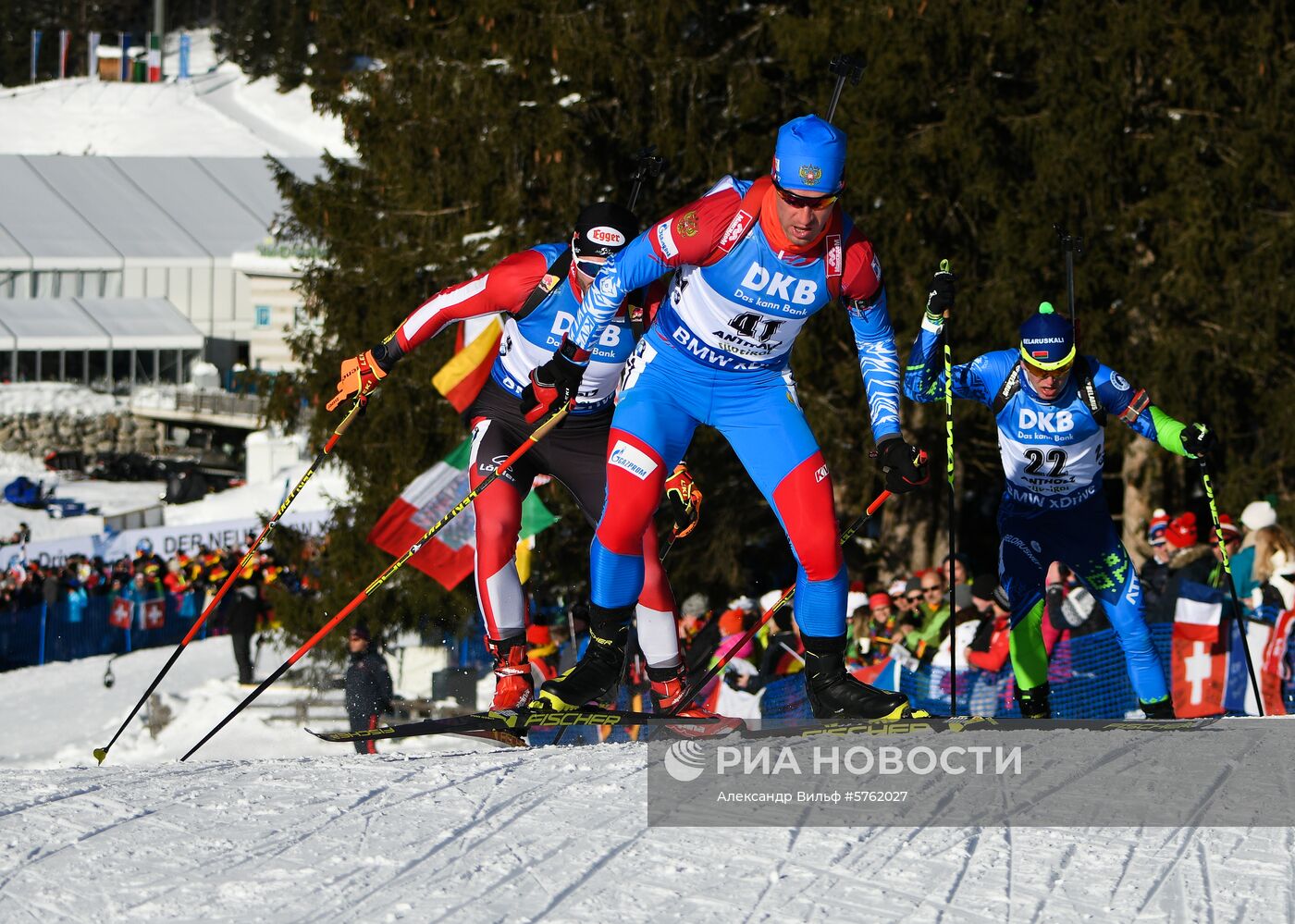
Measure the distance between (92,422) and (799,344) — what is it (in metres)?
40.3

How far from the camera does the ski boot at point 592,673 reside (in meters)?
6.83

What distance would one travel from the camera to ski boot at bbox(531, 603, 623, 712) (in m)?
6.83

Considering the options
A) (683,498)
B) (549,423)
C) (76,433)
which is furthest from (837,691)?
(76,433)

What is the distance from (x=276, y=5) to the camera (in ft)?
355

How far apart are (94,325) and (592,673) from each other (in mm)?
58316

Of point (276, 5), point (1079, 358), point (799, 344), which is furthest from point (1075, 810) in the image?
point (276, 5)

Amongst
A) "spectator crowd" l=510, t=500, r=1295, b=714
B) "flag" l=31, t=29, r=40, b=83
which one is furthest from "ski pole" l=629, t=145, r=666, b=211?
"flag" l=31, t=29, r=40, b=83

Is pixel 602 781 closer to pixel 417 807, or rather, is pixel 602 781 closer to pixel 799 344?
pixel 417 807

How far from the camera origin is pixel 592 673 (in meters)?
6.88

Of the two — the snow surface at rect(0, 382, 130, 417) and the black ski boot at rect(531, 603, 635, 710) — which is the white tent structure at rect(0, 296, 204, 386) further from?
the black ski boot at rect(531, 603, 635, 710)

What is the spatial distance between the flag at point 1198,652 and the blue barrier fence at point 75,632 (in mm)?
14667

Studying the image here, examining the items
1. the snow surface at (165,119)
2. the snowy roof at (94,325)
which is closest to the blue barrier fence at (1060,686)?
the snowy roof at (94,325)

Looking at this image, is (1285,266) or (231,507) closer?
(1285,266)

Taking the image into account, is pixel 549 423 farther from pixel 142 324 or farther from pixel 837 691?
pixel 142 324
